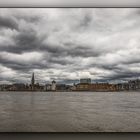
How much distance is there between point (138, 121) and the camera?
196cm

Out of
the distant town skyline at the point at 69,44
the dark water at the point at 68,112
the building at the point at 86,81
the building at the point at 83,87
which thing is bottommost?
the dark water at the point at 68,112

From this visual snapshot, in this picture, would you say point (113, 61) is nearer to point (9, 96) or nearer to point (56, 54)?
point (56, 54)

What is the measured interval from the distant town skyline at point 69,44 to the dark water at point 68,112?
127 millimetres

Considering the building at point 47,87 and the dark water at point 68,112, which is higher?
the building at point 47,87

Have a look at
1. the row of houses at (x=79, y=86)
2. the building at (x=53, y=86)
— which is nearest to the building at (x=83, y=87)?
the row of houses at (x=79, y=86)

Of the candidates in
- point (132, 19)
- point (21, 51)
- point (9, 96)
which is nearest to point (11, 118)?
point (9, 96)

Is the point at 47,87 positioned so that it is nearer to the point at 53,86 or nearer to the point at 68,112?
the point at 53,86

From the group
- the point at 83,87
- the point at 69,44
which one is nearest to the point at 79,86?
the point at 83,87

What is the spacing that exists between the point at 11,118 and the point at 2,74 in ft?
1.05

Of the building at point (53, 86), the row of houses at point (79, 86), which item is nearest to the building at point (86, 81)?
the row of houses at point (79, 86)

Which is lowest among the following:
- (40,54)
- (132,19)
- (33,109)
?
(33,109)

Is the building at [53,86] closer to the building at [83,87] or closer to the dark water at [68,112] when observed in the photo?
the dark water at [68,112]

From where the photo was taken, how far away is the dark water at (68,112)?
1.96m

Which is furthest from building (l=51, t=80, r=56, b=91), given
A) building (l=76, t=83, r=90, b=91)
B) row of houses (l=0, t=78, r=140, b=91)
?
building (l=76, t=83, r=90, b=91)
